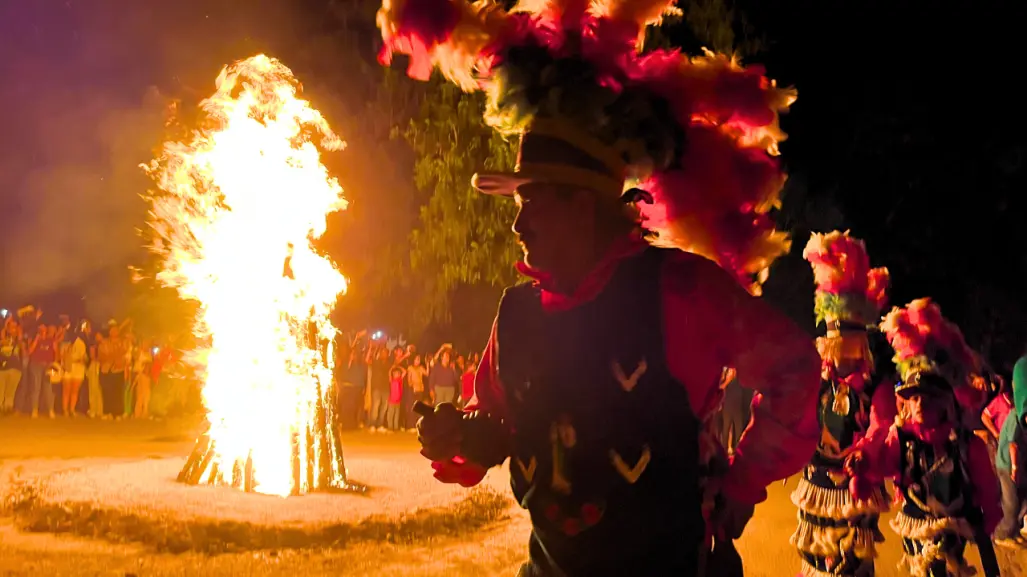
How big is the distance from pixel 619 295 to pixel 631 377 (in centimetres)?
25

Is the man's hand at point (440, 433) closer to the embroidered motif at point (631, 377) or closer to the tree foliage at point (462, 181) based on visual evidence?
the embroidered motif at point (631, 377)

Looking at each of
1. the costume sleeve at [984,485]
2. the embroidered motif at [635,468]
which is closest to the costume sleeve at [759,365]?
the embroidered motif at [635,468]

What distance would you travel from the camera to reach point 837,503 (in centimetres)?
540

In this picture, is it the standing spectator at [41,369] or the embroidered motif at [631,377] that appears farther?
the standing spectator at [41,369]

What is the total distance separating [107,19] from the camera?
2050 centimetres

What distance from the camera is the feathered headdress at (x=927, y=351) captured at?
18.6ft

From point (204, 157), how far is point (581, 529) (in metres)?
6.87

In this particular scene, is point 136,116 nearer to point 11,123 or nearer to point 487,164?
point 11,123

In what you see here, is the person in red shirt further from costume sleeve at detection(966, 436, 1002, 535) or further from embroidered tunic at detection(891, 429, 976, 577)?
costume sleeve at detection(966, 436, 1002, 535)

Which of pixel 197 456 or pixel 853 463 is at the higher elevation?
pixel 853 463

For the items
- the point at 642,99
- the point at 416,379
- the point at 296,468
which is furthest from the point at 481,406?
the point at 416,379

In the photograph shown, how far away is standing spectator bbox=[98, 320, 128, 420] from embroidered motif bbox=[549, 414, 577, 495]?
15.6 metres

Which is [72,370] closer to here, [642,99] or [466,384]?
[466,384]

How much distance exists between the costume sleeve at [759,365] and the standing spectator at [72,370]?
1525 cm
